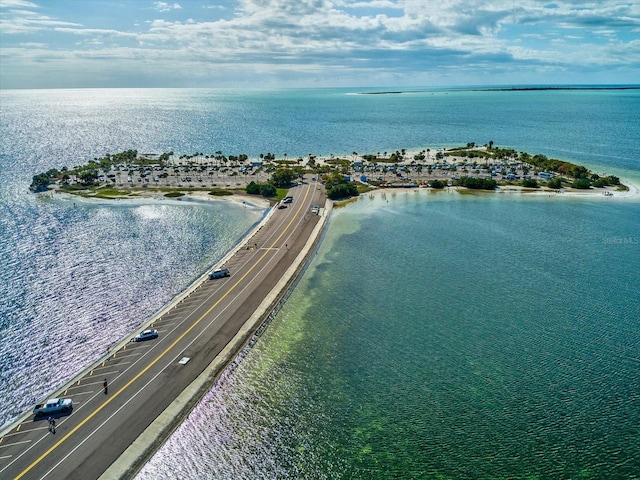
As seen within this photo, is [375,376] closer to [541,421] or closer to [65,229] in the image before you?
[541,421]

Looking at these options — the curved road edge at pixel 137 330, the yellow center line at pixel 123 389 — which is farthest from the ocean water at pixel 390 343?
the yellow center line at pixel 123 389

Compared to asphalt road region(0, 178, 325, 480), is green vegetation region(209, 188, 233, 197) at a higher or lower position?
higher

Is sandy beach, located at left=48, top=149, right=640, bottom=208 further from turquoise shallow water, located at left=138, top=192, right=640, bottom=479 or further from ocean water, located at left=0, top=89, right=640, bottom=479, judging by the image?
turquoise shallow water, located at left=138, top=192, right=640, bottom=479

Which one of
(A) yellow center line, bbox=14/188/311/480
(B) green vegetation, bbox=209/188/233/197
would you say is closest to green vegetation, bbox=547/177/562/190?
(B) green vegetation, bbox=209/188/233/197

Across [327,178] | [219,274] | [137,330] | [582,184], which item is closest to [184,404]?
[137,330]

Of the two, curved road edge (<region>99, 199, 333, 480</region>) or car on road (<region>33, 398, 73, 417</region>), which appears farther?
car on road (<region>33, 398, 73, 417</region>)

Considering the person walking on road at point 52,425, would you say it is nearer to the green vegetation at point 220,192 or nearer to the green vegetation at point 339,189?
the green vegetation at point 220,192

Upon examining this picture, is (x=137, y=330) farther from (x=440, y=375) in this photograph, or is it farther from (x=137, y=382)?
(x=440, y=375)
